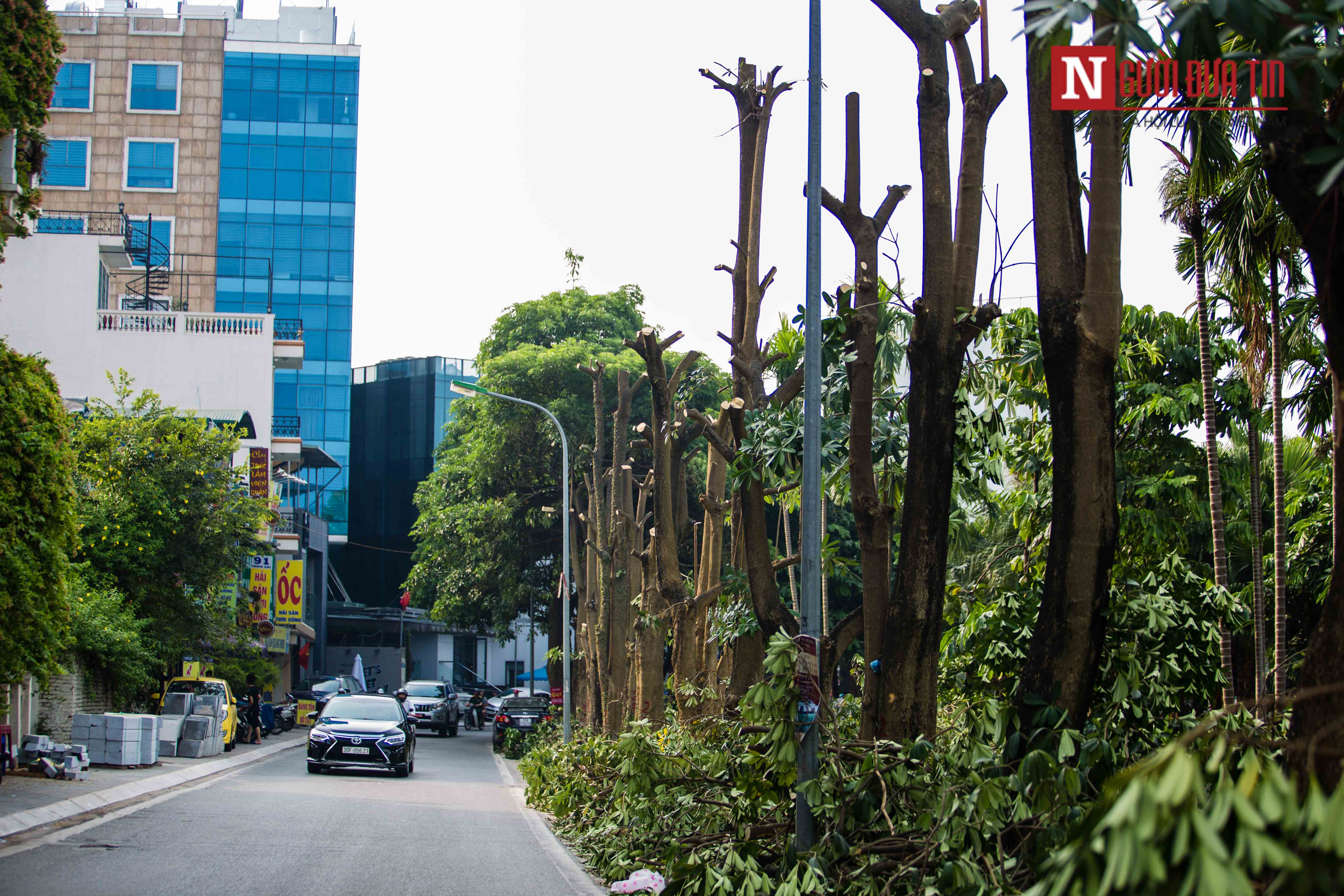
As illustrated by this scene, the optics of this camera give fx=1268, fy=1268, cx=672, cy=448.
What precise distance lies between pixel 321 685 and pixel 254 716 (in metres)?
15.0

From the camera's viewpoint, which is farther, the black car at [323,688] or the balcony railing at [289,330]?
the balcony railing at [289,330]

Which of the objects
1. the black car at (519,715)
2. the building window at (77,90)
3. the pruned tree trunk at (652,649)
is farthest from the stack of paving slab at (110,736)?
the building window at (77,90)

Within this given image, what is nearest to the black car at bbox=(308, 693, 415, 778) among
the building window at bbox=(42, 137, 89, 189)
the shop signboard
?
the shop signboard

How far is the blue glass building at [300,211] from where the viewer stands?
63812 millimetres

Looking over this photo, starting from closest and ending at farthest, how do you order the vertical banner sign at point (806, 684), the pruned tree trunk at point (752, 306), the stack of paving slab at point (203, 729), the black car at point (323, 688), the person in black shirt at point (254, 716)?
the vertical banner sign at point (806, 684), the pruned tree trunk at point (752, 306), the stack of paving slab at point (203, 729), the person in black shirt at point (254, 716), the black car at point (323, 688)

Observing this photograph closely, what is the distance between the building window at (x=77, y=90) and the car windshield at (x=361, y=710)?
158 feet

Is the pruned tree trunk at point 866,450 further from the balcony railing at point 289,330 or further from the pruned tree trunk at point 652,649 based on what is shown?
the balcony railing at point 289,330

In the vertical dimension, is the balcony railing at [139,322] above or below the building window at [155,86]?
below

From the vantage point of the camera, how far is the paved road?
10164mm

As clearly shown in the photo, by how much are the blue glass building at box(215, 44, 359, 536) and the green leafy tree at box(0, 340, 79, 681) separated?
4907 centimetres

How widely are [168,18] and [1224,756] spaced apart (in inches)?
2707

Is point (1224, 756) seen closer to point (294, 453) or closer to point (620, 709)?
point (620, 709)

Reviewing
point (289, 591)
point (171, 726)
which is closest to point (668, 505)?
point (171, 726)

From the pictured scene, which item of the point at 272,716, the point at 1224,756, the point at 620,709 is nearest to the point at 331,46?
the point at 272,716
